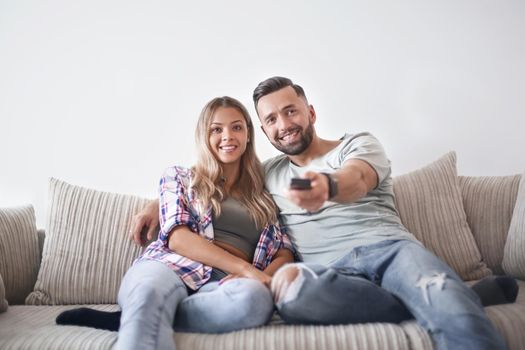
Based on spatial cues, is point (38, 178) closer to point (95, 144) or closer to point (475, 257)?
point (95, 144)

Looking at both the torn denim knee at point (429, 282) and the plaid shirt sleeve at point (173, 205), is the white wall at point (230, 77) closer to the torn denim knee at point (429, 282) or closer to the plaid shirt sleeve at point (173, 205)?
the plaid shirt sleeve at point (173, 205)

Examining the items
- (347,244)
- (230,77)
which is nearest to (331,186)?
(347,244)

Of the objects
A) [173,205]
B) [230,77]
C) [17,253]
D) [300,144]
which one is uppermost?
[230,77]

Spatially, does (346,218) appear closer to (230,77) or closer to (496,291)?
(496,291)

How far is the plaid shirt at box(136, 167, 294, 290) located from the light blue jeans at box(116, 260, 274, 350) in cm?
13

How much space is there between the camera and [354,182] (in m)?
1.01

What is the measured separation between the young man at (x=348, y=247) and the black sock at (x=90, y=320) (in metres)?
0.34

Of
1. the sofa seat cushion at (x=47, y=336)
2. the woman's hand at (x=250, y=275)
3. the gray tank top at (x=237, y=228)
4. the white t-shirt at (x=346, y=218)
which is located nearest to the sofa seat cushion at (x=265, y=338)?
the sofa seat cushion at (x=47, y=336)

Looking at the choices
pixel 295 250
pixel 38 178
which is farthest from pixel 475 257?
pixel 38 178

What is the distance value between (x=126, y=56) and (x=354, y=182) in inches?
51.2

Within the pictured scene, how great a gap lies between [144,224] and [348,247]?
701 mm

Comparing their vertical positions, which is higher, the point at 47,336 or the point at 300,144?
the point at 300,144

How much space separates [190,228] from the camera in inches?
50.5

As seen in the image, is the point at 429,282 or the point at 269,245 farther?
the point at 269,245
